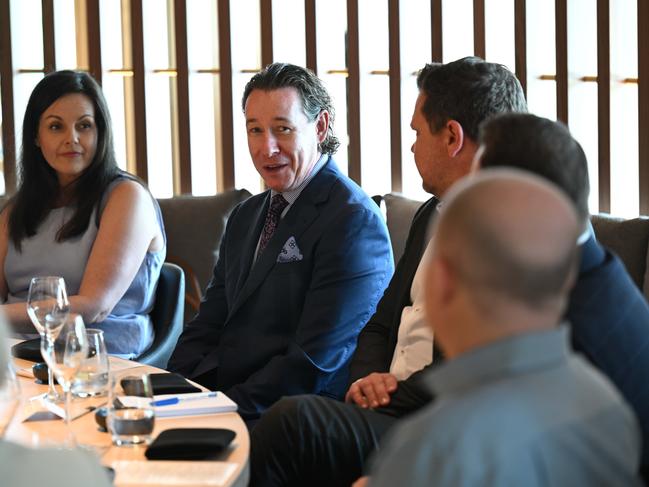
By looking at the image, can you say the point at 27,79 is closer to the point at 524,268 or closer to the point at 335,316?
the point at 335,316

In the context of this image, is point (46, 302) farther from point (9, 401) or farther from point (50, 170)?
point (50, 170)

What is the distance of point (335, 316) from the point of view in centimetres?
317

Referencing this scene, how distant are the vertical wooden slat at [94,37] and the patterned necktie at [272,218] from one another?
2.39m

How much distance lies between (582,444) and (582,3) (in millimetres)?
3962

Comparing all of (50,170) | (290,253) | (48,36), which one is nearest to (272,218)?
(290,253)

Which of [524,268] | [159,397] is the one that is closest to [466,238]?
[524,268]

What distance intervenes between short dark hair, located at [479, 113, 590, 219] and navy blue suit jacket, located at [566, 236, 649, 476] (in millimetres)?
131

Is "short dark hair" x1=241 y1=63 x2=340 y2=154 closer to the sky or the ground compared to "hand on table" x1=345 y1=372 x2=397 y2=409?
closer to the sky

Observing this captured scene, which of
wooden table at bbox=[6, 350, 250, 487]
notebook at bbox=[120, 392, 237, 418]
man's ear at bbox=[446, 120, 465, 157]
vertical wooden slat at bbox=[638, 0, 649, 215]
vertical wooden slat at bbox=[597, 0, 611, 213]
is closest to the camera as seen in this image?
wooden table at bbox=[6, 350, 250, 487]

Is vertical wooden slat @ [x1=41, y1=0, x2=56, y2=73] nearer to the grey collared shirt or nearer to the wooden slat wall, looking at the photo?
the wooden slat wall

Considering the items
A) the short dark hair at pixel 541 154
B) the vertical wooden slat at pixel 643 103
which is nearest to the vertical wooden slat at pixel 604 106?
the vertical wooden slat at pixel 643 103

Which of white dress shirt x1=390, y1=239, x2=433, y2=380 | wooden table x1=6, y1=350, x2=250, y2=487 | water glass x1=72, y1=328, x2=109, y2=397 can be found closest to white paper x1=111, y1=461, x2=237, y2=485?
wooden table x1=6, y1=350, x2=250, y2=487

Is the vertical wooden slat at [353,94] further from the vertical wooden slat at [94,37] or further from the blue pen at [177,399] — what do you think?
the blue pen at [177,399]

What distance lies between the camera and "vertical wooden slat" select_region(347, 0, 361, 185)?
537 cm
